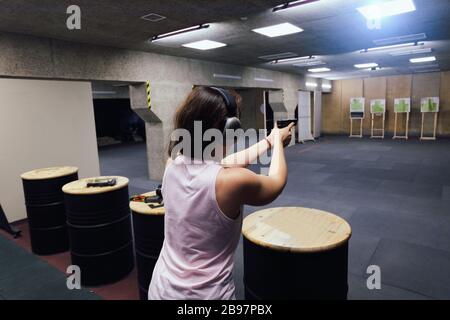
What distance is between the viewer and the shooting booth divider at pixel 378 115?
12.9m

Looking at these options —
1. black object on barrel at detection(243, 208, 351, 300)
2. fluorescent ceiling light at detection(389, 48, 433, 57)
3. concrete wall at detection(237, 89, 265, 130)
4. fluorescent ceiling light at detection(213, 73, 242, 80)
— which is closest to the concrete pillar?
fluorescent ceiling light at detection(213, 73, 242, 80)

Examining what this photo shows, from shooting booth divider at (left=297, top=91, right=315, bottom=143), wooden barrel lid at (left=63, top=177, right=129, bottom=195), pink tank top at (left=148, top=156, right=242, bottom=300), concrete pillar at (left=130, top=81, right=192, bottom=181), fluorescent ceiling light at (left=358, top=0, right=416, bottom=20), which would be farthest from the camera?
shooting booth divider at (left=297, top=91, right=315, bottom=143)

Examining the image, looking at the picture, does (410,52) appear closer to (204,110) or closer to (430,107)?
(430,107)

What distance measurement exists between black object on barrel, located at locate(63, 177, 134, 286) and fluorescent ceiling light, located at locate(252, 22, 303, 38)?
113 inches

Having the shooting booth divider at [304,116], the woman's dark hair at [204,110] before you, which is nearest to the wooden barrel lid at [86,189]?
the woman's dark hair at [204,110]

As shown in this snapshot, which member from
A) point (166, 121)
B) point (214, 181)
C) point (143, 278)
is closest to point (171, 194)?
point (214, 181)

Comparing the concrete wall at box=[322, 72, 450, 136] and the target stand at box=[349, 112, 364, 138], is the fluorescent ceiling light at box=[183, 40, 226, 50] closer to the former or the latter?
the target stand at box=[349, 112, 364, 138]

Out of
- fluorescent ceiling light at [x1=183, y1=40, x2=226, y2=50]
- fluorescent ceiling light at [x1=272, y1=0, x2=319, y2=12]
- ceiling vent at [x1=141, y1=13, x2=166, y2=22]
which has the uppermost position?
fluorescent ceiling light at [x1=183, y1=40, x2=226, y2=50]

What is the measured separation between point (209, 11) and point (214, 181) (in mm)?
2997

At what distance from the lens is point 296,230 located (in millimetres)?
1792

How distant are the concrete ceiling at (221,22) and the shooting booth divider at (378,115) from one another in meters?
7.52

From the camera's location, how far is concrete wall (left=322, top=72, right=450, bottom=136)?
12.3 m

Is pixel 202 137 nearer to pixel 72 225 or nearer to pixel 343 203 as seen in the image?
pixel 72 225

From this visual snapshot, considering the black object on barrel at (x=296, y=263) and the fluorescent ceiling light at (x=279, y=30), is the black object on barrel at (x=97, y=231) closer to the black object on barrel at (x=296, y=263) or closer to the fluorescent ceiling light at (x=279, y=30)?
the black object on barrel at (x=296, y=263)
